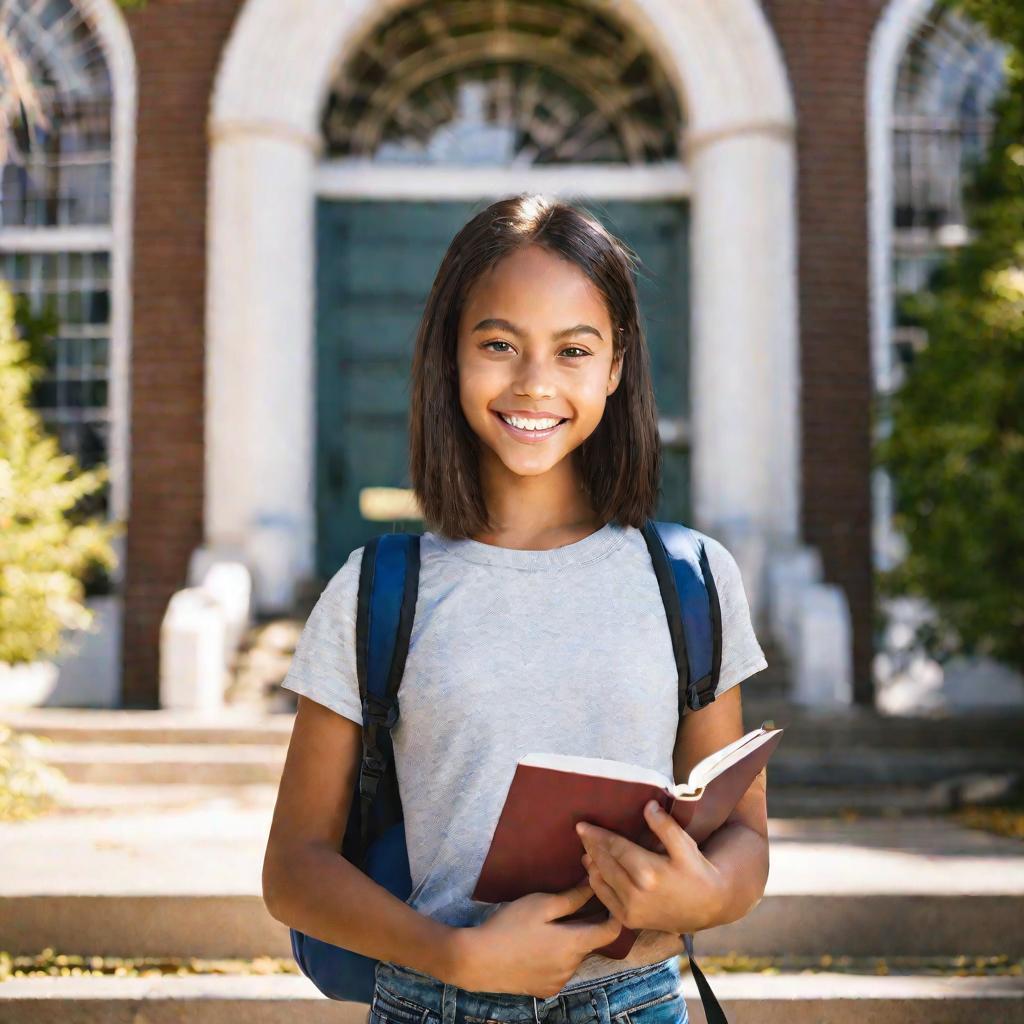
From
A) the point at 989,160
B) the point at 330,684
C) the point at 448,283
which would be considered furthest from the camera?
the point at 989,160

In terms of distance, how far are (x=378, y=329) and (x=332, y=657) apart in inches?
311

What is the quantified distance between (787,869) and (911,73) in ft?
23.7

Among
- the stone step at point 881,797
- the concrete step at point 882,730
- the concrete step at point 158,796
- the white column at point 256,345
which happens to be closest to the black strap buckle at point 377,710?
A: the concrete step at point 158,796

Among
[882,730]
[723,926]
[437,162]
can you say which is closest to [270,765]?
[723,926]

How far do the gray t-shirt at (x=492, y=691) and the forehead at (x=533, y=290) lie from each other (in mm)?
335

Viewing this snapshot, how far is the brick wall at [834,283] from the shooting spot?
8.88 metres

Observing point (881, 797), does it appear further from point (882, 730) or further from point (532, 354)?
point (532, 354)

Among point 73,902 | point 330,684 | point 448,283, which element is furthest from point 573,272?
point 73,902

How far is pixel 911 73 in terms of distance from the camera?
9.38m

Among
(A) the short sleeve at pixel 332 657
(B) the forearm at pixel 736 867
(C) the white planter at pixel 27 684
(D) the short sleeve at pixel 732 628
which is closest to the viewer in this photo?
(B) the forearm at pixel 736 867

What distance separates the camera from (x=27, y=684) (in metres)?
8.37

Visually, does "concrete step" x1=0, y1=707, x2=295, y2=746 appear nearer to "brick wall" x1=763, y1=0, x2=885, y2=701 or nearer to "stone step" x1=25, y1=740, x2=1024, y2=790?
"stone step" x1=25, y1=740, x2=1024, y2=790

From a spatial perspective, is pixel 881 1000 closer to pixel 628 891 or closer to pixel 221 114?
pixel 628 891

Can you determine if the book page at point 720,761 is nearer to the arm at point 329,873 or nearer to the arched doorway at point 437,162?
the arm at point 329,873
